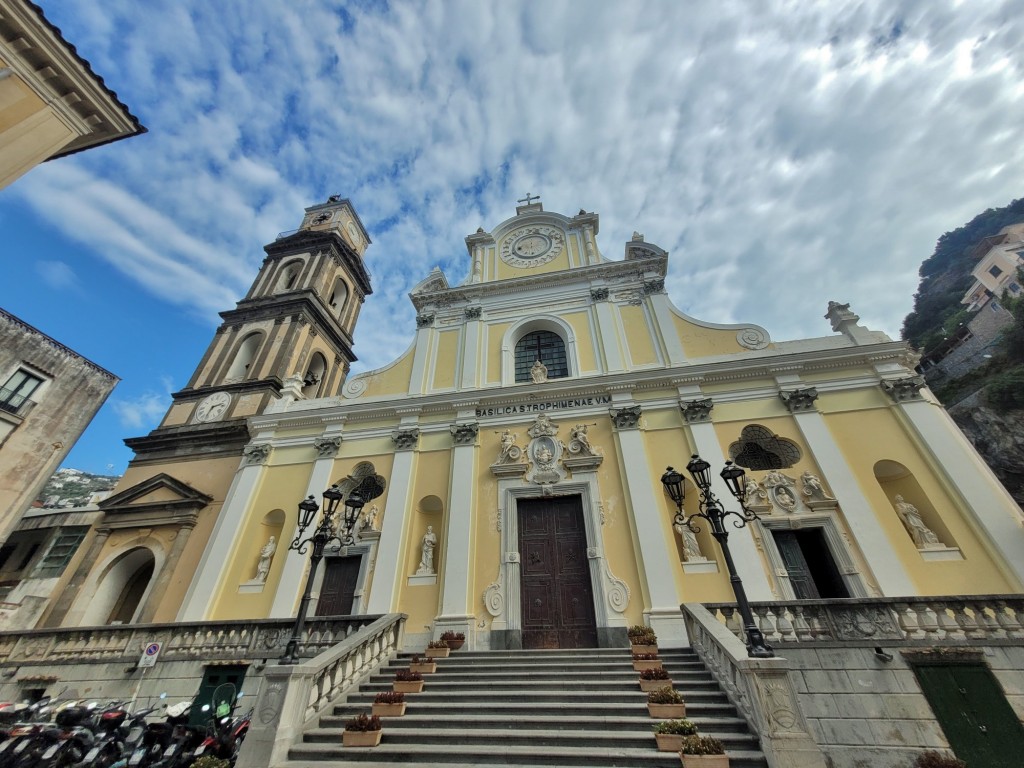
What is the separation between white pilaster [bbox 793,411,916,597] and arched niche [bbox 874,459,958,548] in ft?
2.24

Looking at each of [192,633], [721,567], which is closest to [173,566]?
[192,633]

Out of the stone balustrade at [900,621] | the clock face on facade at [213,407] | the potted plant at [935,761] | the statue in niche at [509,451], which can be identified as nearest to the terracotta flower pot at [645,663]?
the stone balustrade at [900,621]

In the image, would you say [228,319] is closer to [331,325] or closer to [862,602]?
[331,325]

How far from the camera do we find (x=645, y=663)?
744 cm

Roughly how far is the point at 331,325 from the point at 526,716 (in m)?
19.3

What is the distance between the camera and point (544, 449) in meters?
12.5

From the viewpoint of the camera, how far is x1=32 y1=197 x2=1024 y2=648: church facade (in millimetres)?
9844

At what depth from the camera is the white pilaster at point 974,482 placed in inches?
347

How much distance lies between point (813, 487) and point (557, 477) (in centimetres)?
620

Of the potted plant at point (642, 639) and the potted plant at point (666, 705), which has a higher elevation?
the potted plant at point (642, 639)

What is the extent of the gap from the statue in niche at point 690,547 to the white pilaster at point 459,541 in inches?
208

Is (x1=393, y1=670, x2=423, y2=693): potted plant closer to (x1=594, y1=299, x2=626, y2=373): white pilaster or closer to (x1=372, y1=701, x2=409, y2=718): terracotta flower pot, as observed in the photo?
(x1=372, y1=701, x2=409, y2=718): terracotta flower pot

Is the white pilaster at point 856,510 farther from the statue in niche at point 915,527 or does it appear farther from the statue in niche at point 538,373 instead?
the statue in niche at point 538,373

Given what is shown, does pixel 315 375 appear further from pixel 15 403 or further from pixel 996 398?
pixel 996 398
